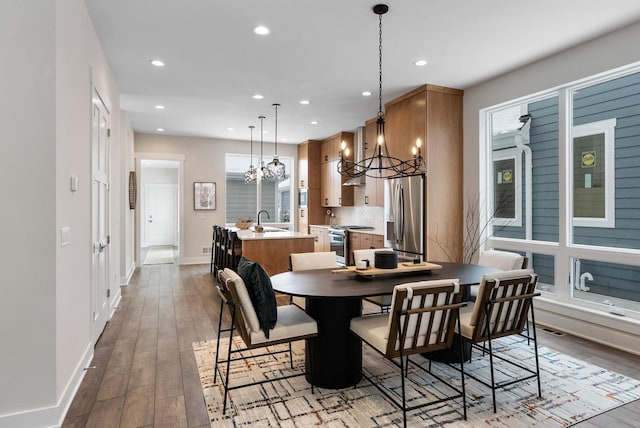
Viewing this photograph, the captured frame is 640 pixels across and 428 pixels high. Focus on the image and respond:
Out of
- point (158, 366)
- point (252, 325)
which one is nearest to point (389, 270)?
point (252, 325)

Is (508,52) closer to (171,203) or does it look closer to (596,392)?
(596,392)

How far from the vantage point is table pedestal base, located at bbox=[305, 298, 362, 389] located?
2570mm

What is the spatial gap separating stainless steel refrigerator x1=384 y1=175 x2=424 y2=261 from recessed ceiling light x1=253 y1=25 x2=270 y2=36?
2.57 meters

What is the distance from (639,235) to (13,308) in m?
4.75

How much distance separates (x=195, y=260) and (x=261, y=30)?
238 inches

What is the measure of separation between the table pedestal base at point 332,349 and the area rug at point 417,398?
8 centimetres

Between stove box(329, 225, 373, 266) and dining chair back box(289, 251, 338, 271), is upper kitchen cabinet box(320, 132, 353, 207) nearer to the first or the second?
stove box(329, 225, 373, 266)

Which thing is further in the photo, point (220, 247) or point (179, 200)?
point (179, 200)

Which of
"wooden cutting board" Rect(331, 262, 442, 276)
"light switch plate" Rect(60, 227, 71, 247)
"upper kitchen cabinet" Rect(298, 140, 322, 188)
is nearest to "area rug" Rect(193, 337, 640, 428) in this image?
"wooden cutting board" Rect(331, 262, 442, 276)

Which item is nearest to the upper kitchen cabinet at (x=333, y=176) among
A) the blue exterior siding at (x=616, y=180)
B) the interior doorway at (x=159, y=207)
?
the blue exterior siding at (x=616, y=180)

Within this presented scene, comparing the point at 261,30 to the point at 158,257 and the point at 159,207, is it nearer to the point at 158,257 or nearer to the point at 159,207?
the point at 158,257

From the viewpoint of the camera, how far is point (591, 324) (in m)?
3.51

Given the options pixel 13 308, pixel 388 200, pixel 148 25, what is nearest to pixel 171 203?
pixel 388 200

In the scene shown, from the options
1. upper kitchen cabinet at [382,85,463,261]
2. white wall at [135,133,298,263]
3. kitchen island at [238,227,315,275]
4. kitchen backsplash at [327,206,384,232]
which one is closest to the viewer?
upper kitchen cabinet at [382,85,463,261]
